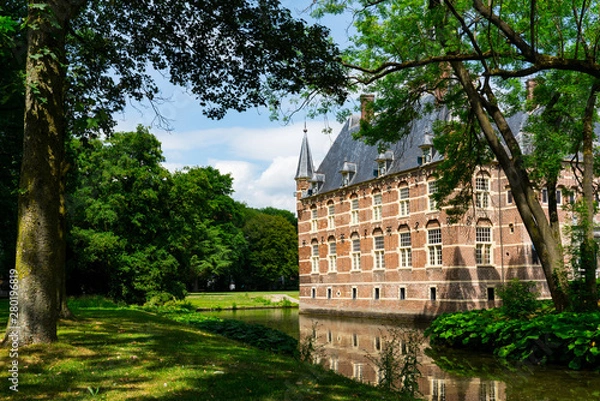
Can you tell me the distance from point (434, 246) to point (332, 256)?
1045 cm

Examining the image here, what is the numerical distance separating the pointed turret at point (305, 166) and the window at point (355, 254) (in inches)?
310

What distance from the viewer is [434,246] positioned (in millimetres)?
28406

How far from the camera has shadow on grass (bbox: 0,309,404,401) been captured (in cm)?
518

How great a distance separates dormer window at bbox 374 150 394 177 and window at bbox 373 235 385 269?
12.8 feet

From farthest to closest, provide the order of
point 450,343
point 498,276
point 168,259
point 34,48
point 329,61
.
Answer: point 168,259, point 498,276, point 450,343, point 329,61, point 34,48

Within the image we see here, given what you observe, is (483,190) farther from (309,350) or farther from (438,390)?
(309,350)

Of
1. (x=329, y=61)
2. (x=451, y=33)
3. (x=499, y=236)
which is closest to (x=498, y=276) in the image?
(x=499, y=236)

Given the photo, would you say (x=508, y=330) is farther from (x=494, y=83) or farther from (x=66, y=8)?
(x=66, y=8)

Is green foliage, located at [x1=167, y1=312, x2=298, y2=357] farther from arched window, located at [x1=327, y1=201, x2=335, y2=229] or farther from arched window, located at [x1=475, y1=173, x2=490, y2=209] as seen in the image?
arched window, located at [x1=327, y1=201, x2=335, y2=229]

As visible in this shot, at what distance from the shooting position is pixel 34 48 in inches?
265

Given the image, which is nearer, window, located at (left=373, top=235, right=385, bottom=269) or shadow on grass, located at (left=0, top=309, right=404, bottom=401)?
shadow on grass, located at (left=0, top=309, right=404, bottom=401)

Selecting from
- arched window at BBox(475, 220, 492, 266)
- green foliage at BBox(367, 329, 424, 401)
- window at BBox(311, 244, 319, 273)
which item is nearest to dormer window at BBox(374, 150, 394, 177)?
arched window at BBox(475, 220, 492, 266)

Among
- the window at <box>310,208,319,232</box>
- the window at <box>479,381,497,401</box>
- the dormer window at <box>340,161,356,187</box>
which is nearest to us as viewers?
the window at <box>479,381,497,401</box>

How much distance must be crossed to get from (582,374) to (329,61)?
27.6 feet
